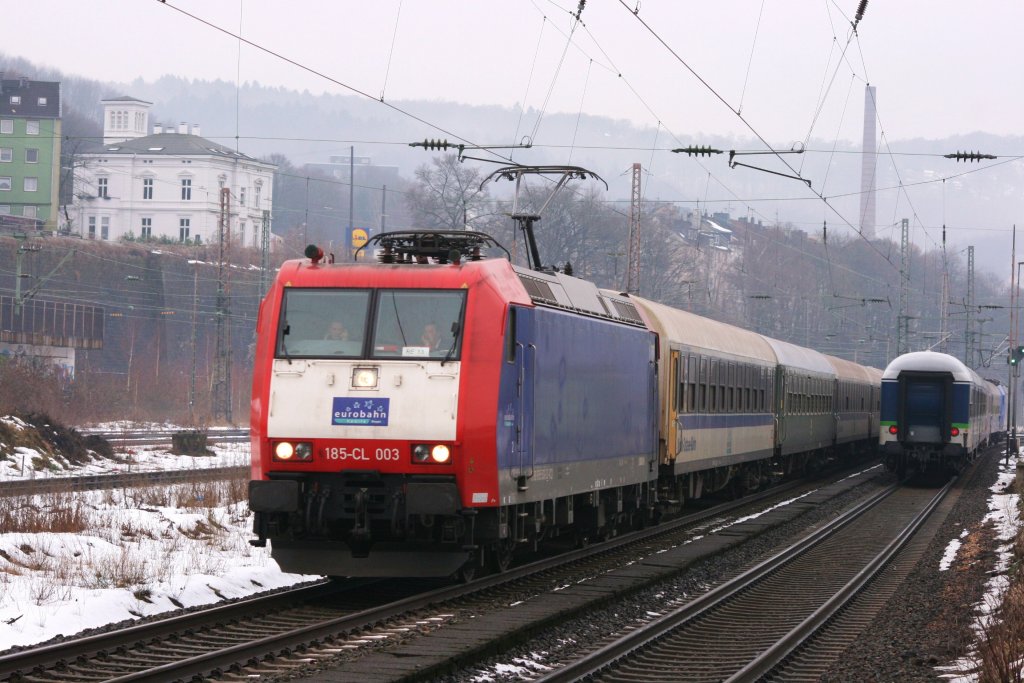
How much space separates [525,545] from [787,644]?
603cm

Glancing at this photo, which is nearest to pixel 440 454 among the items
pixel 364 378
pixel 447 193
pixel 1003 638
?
pixel 364 378

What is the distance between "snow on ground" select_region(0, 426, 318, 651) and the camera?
12.1m

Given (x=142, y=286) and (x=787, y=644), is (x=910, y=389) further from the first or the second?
(x=142, y=286)

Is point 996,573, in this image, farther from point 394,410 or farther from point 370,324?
point 370,324

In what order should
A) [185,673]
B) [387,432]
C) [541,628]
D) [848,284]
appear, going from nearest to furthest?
[185,673]
[541,628]
[387,432]
[848,284]

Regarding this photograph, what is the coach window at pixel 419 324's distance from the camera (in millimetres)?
13336

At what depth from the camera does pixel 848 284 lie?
109 m

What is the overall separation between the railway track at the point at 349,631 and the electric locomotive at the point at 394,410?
0.55m

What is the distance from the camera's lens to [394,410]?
517 inches

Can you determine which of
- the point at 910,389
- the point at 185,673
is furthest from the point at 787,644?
the point at 910,389

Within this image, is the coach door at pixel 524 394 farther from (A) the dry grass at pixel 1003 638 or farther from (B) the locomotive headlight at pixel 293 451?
(A) the dry grass at pixel 1003 638

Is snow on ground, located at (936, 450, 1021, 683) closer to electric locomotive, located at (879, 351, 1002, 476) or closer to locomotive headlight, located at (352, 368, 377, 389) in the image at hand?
electric locomotive, located at (879, 351, 1002, 476)

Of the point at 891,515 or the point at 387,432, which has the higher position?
the point at 387,432

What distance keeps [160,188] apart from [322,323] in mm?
102176
